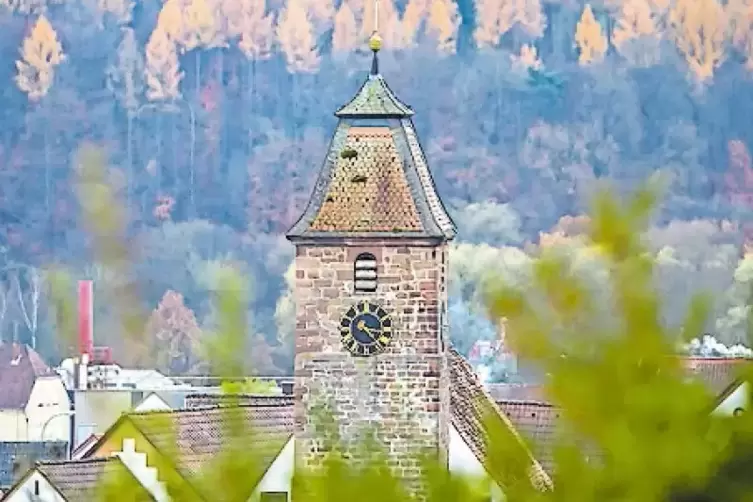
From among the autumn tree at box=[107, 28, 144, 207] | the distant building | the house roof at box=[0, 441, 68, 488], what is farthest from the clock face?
the autumn tree at box=[107, 28, 144, 207]

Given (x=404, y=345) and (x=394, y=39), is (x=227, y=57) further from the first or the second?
(x=404, y=345)

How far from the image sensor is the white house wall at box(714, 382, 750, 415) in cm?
206

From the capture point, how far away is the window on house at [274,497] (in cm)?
208

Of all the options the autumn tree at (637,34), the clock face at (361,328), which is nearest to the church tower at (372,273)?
the clock face at (361,328)

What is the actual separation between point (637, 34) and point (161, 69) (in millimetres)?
7374

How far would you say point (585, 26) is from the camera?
40344 millimetres

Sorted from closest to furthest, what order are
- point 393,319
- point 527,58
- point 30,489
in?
1. point 30,489
2. point 393,319
3. point 527,58

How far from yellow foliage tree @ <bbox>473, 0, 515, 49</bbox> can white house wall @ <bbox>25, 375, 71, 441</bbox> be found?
15283mm

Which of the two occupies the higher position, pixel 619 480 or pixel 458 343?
pixel 619 480

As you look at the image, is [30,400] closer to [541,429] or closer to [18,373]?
[18,373]

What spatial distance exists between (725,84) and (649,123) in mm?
1549

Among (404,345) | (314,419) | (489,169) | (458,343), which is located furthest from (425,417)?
(489,169)

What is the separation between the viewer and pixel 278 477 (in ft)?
6.74

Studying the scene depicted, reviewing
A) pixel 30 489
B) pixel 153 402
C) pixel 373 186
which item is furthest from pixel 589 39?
pixel 30 489
